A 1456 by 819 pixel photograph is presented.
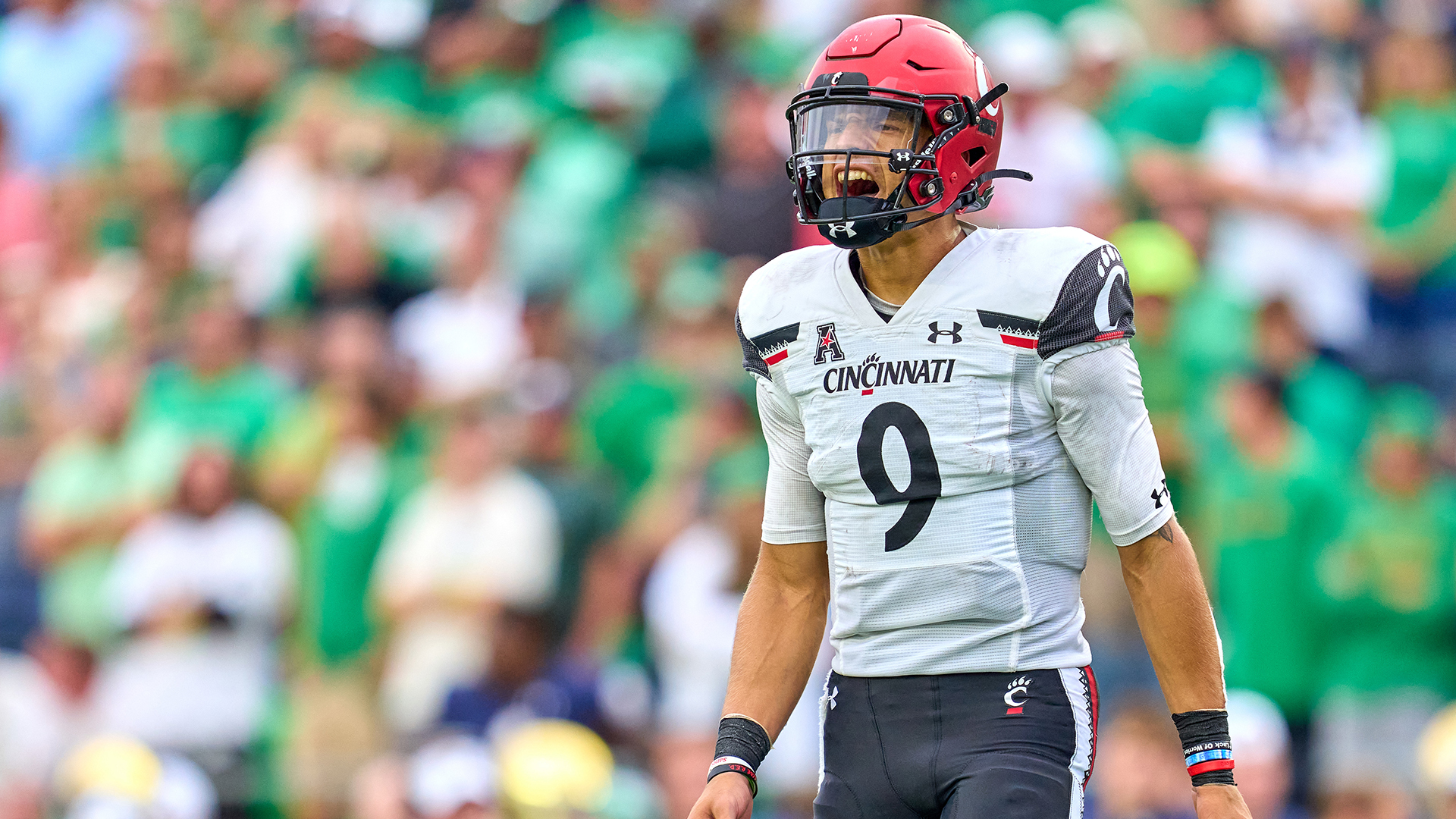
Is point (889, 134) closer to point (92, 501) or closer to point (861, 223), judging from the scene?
point (861, 223)

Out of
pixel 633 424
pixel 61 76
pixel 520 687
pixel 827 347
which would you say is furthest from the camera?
pixel 61 76

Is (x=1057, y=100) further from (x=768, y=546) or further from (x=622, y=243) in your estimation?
(x=768, y=546)

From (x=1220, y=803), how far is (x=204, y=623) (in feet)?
21.2

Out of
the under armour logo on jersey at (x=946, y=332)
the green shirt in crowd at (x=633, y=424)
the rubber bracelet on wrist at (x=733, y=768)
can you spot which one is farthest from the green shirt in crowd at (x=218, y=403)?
the under armour logo on jersey at (x=946, y=332)

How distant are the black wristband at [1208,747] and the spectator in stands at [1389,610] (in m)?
3.94

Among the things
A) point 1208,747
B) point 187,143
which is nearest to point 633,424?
point 187,143

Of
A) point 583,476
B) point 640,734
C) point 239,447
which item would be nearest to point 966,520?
point 640,734

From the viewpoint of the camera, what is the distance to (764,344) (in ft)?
13.5

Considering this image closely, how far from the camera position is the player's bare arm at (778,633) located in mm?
4219

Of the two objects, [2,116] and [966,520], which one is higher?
[2,116]

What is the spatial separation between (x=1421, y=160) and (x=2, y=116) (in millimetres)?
9541

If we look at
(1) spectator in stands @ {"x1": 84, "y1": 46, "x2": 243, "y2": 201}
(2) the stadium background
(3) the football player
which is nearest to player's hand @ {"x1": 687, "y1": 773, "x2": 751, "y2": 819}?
(3) the football player

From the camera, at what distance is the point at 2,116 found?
13508mm

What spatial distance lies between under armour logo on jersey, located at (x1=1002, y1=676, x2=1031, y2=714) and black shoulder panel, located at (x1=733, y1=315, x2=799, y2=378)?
33.4 inches
